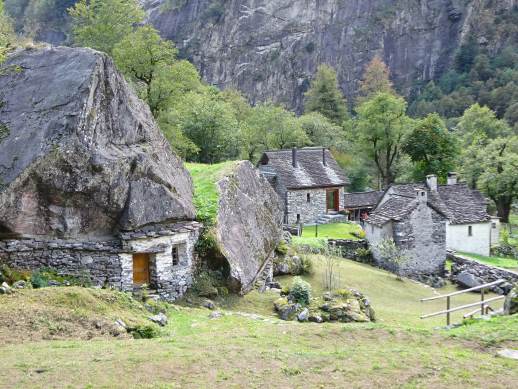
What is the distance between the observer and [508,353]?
43.8 ft

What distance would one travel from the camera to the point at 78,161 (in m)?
18.9

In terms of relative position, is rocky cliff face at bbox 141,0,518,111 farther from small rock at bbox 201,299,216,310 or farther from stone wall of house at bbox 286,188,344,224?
small rock at bbox 201,299,216,310

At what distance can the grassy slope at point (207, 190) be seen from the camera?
22.6 m

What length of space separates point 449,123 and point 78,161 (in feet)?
274

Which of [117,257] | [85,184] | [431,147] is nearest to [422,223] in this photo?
[117,257]

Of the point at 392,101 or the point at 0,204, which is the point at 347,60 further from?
the point at 0,204

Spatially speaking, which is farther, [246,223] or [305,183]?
[305,183]

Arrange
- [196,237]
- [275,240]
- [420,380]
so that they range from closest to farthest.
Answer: [420,380] → [196,237] → [275,240]

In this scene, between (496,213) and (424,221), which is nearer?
(424,221)

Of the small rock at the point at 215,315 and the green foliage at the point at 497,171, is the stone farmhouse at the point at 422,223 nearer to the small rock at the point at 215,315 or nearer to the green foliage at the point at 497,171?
the green foliage at the point at 497,171

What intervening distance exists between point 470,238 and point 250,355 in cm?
3155

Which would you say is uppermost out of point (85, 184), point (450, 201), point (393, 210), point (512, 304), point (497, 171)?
point (497, 171)

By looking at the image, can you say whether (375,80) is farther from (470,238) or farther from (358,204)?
(470,238)

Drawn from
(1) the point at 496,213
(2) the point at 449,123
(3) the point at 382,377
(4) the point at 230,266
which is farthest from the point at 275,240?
(2) the point at 449,123
